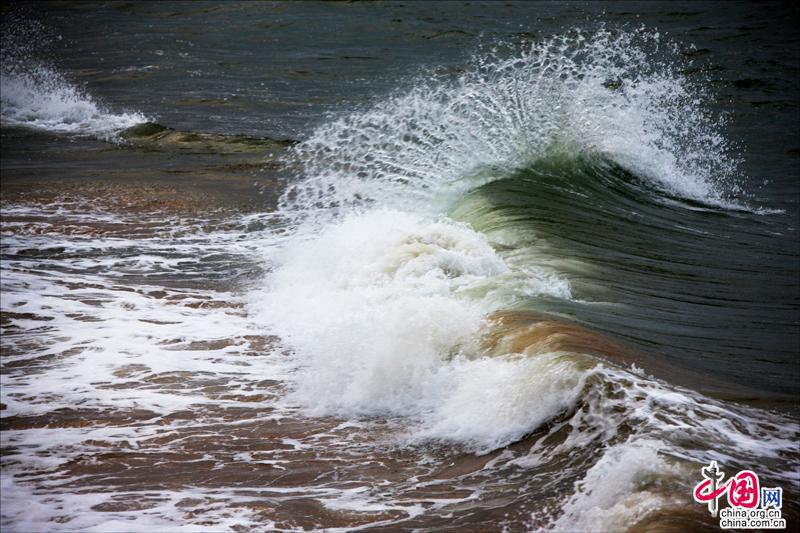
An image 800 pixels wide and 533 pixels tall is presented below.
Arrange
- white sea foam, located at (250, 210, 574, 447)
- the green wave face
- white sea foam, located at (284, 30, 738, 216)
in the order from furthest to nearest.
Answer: white sea foam, located at (284, 30, 738, 216)
the green wave face
white sea foam, located at (250, 210, 574, 447)

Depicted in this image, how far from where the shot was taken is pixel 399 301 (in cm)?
670

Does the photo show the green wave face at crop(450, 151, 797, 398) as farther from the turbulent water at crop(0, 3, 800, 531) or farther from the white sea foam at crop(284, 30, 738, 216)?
the white sea foam at crop(284, 30, 738, 216)

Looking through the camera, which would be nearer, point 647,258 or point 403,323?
point 403,323

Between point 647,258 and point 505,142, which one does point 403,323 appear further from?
point 505,142

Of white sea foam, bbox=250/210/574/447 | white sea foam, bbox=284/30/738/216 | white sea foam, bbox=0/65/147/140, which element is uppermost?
white sea foam, bbox=0/65/147/140

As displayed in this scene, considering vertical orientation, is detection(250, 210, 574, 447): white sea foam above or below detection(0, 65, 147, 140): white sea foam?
below

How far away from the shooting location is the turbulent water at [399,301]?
14.9 feet

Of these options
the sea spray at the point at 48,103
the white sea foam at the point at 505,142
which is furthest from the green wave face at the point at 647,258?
the sea spray at the point at 48,103

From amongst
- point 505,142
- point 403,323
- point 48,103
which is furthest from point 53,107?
point 403,323

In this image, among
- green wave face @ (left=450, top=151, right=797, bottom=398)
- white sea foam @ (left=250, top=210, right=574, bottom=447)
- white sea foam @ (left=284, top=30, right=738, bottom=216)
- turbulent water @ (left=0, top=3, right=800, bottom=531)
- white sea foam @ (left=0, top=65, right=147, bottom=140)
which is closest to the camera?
turbulent water @ (left=0, top=3, right=800, bottom=531)

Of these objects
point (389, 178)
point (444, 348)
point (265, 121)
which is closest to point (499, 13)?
point (265, 121)

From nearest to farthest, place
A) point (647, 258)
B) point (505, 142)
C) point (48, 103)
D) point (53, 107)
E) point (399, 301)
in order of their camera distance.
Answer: point (399, 301)
point (647, 258)
point (505, 142)
point (53, 107)
point (48, 103)

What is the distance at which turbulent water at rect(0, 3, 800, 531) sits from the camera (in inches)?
179

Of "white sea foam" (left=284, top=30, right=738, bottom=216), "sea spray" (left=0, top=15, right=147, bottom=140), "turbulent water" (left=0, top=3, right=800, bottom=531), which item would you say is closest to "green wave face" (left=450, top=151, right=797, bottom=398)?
"turbulent water" (left=0, top=3, right=800, bottom=531)
